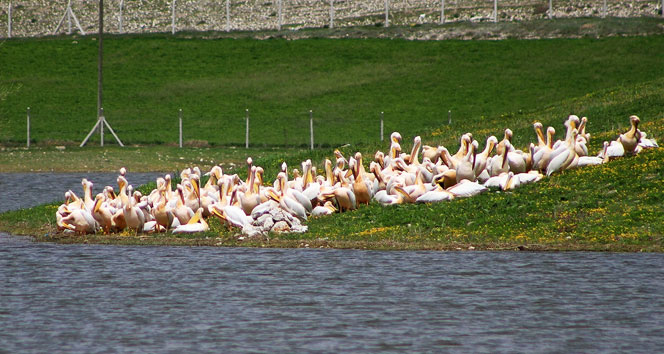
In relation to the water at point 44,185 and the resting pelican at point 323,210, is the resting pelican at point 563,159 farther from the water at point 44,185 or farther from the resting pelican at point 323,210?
the water at point 44,185

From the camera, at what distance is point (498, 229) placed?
21984mm

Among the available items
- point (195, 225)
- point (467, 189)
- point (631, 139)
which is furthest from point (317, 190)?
point (631, 139)

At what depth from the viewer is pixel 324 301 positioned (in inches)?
653

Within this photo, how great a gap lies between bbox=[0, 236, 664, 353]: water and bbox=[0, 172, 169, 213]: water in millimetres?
11102

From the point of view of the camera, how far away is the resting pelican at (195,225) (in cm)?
2303

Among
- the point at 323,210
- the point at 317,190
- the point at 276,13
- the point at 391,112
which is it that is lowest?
the point at 323,210

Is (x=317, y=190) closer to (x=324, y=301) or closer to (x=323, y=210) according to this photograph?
(x=323, y=210)

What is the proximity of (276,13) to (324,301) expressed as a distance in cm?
9423

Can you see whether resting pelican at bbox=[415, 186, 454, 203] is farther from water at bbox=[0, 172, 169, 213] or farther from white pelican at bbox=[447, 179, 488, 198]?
water at bbox=[0, 172, 169, 213]

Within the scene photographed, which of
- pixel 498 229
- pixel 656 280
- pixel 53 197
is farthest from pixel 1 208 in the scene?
pixel 656 280

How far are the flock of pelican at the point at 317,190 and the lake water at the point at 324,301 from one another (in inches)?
63.1

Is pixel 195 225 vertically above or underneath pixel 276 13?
underneath

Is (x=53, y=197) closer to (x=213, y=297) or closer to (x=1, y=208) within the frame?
(x=1, y=208)

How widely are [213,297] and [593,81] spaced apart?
56.1 metres
